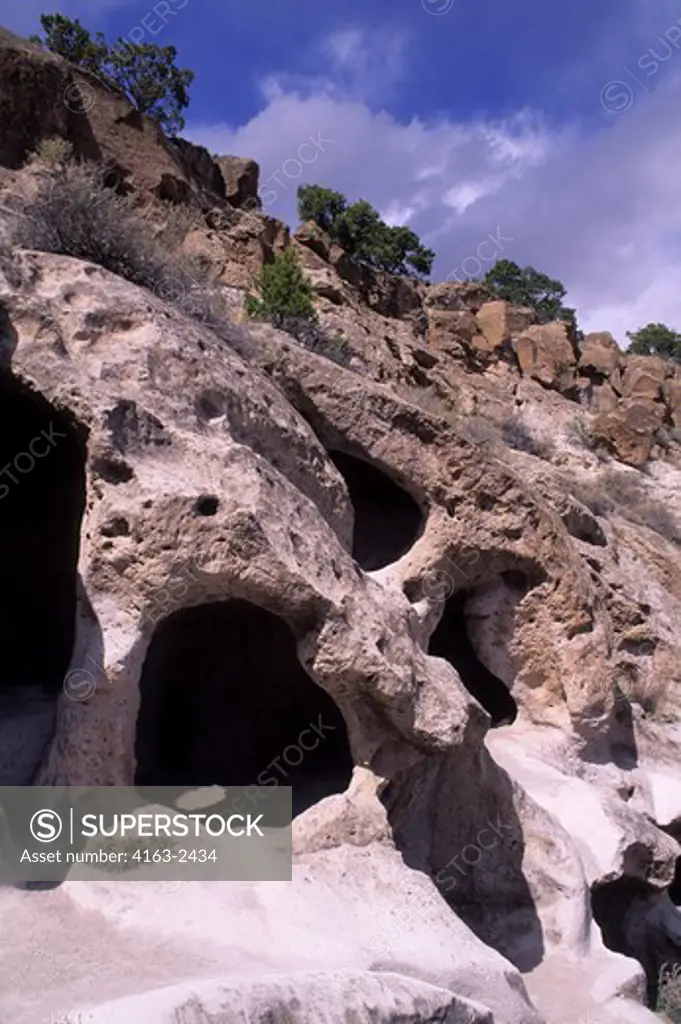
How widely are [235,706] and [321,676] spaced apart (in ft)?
6.87

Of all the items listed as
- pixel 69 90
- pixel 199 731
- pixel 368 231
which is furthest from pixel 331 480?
pixel 368 231

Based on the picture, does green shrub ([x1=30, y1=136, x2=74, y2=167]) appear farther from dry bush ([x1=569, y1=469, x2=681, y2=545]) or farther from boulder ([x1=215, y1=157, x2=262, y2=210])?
dry bush ([x1=569, y1=469, x2=681, y2=545])

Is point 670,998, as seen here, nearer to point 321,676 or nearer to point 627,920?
point 627,920

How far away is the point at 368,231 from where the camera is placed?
26.8 metres

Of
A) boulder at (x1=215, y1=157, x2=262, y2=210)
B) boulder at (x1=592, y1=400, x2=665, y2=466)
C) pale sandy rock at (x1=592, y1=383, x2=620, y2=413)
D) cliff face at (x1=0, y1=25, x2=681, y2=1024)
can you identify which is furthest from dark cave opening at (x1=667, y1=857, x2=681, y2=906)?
boulder at (x1=215, y1=157, x2=262, y2=210)

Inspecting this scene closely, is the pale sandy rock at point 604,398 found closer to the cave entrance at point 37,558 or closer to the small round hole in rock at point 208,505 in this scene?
the cave entrance at point 37,558

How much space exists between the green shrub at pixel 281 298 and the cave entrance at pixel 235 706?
359 centimetres

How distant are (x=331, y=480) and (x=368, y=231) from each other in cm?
2165

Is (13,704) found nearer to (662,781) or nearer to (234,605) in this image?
(234,605)

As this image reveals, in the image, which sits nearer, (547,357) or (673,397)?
(547,357)

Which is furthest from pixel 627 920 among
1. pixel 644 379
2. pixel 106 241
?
pixel 644 379

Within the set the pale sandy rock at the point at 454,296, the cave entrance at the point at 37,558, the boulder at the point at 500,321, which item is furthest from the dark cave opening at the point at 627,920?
the pale sandy rock at the point at 454,296

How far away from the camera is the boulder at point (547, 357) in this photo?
20688 millimetres

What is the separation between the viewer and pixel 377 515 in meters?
8.48
